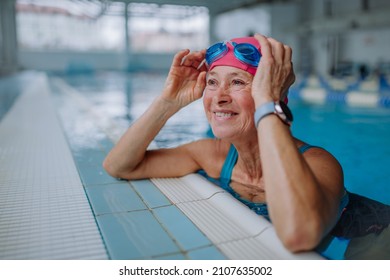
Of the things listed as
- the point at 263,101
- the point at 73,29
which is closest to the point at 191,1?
the point at 73,29

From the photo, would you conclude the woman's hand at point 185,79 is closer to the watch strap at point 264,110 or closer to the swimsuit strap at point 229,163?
the swimsuit strap at point 229,163

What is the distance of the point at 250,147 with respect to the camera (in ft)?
6.49

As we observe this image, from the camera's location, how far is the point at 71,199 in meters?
2.07

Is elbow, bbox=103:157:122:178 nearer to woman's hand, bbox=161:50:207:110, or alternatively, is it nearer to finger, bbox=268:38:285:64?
woman's hand, bbox=161:50:207:110

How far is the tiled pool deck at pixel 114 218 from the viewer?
1.47m

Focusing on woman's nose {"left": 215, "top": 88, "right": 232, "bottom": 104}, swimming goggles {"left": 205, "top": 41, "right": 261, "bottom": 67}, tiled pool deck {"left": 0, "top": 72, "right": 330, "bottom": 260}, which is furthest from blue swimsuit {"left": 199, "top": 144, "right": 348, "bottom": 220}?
swimming goggles {"left": 205, "top": 41, "right": 261, "bottom": 67}

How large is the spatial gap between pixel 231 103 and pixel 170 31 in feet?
85.6

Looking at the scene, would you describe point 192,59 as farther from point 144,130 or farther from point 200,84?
point 144,130

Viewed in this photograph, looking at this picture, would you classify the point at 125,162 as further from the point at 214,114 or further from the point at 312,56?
the point at 312,56

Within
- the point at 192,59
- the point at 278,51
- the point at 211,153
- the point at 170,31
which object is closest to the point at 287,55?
the point at 278,51

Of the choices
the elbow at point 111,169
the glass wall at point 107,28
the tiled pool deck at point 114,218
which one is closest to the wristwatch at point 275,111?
the tiled pool deck at point 114,218

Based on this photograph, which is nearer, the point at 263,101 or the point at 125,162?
the point at 263,101

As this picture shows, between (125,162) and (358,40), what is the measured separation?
19.0 meters

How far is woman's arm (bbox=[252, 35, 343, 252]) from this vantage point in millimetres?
1287
